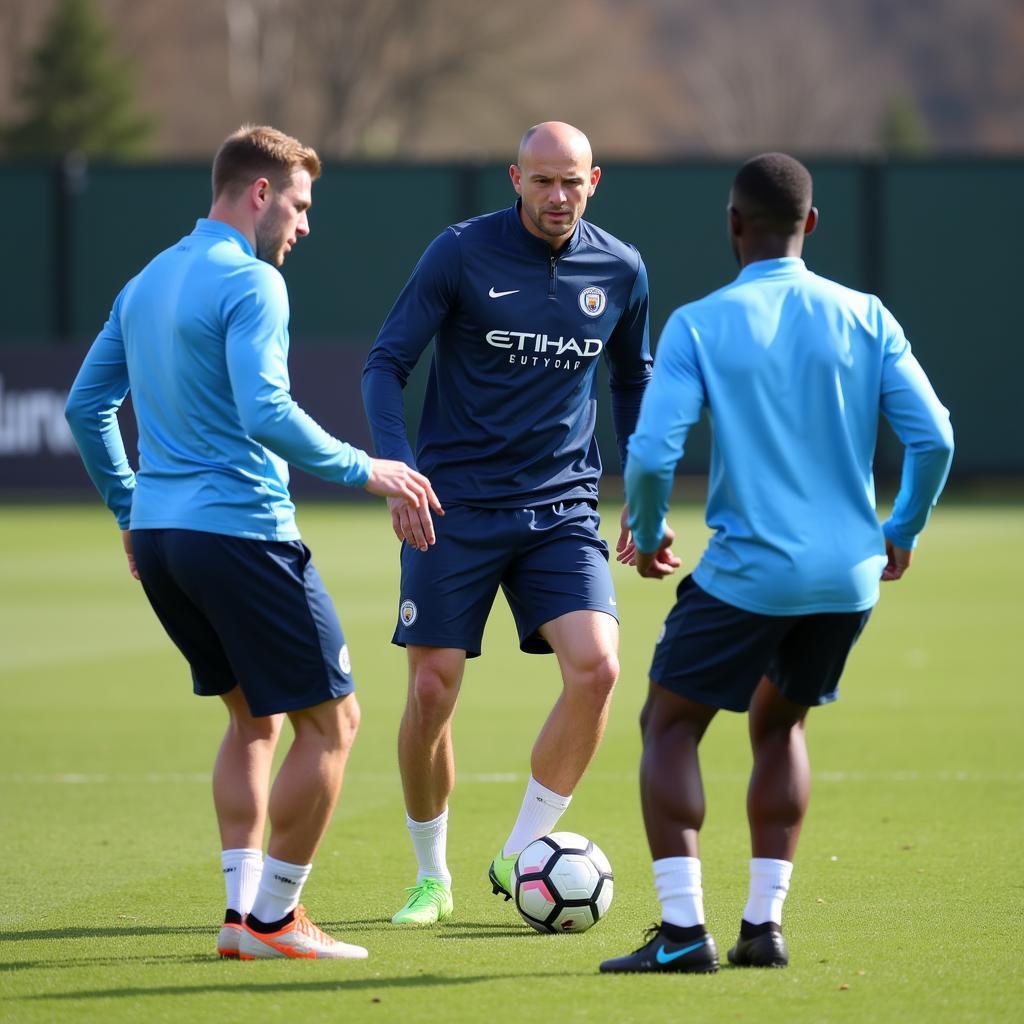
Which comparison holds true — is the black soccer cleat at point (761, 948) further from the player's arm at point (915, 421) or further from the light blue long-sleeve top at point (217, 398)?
the light blue long-sleeve top at point (217, 398)

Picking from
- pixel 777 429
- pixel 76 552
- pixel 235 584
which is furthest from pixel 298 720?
pixel 76 552

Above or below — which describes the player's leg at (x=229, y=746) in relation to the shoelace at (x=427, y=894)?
above

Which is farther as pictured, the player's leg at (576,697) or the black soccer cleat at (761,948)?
the player's leg at (576,697)

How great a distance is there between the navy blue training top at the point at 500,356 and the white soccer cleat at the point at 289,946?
5.09ft

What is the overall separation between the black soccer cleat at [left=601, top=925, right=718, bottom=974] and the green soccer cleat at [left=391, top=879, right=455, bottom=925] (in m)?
0.99

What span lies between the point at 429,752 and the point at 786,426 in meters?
1.82

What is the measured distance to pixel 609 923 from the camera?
5.64 meters

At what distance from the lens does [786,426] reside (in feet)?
15.5

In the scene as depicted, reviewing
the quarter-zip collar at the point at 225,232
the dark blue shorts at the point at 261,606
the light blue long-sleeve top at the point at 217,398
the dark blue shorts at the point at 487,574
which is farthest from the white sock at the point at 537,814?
the quarter-zip collar at the point at 225,232

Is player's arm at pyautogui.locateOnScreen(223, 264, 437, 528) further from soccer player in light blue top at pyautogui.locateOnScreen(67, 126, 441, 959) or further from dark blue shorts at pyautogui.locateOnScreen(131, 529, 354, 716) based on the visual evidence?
dark blue shorts at pyautogui.locateOnScreen(131, 529, 354, 716)

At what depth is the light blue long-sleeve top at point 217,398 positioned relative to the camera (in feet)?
15.7

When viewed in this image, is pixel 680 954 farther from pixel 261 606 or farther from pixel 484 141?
pixel 484 141

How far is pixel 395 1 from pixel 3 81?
410 inches

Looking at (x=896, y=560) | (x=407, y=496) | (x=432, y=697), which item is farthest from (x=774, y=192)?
(x=432, y=697)
